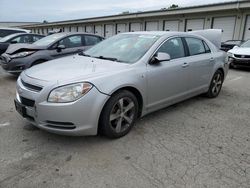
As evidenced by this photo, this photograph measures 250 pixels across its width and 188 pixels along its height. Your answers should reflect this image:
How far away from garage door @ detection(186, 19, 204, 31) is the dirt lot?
570 inches

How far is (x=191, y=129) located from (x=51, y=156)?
214cm

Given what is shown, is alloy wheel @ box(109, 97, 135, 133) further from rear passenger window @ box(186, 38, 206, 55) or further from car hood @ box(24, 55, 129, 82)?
rear passenger window @ box(186, 38, 206, 55)

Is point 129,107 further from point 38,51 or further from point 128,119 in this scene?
point 38,51

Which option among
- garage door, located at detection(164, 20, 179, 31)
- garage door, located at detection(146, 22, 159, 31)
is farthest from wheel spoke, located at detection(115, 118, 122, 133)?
garage door, located at detection(146, 22, 159, 31)

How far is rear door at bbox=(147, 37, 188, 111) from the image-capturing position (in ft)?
11.7

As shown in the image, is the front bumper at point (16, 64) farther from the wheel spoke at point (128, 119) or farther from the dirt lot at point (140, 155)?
the wheel spoke at point (128, 119)

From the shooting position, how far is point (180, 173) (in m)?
2.50

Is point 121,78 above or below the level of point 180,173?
above

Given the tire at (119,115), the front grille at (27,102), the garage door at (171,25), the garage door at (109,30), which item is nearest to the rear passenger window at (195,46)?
the tire at (119,115)

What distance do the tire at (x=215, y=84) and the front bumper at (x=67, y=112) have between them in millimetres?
3113

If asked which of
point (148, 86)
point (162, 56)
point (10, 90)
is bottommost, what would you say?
point (10, 90)

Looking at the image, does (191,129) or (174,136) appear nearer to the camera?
(174,136)

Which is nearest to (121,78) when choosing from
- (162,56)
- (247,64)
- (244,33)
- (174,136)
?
(162,56)

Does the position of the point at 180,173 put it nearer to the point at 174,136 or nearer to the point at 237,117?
the point at 174,136
